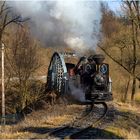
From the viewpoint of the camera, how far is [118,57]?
39.7 meters

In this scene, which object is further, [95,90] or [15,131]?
[95,90]

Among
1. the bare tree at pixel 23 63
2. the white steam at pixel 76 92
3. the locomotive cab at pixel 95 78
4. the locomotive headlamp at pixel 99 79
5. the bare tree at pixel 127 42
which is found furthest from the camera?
the bare tree at pixel 127 42

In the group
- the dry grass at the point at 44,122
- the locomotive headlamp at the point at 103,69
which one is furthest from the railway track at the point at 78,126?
the locomotive headlamp at the point at 103,69

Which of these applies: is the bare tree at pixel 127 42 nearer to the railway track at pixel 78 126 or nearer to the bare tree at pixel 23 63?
the bare tree at pixel 23 63

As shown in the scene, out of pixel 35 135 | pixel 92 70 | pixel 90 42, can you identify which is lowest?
pixel 35 135

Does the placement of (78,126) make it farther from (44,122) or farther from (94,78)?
(94,78)

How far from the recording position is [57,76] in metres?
29.5

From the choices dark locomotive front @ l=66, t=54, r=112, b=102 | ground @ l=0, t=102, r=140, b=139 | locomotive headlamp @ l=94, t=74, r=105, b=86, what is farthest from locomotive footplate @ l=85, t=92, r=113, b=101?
ground @ l=0, t=102, r=140, b=139

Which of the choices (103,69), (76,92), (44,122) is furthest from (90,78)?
(44,122)

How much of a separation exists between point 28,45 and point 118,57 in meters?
9.88

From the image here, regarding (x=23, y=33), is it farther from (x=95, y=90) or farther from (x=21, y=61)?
(x=95, y=90)

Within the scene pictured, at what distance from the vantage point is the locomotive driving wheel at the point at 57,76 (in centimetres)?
2696

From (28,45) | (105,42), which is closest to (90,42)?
(28,45)

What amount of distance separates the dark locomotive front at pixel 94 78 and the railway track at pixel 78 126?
3.47 m
